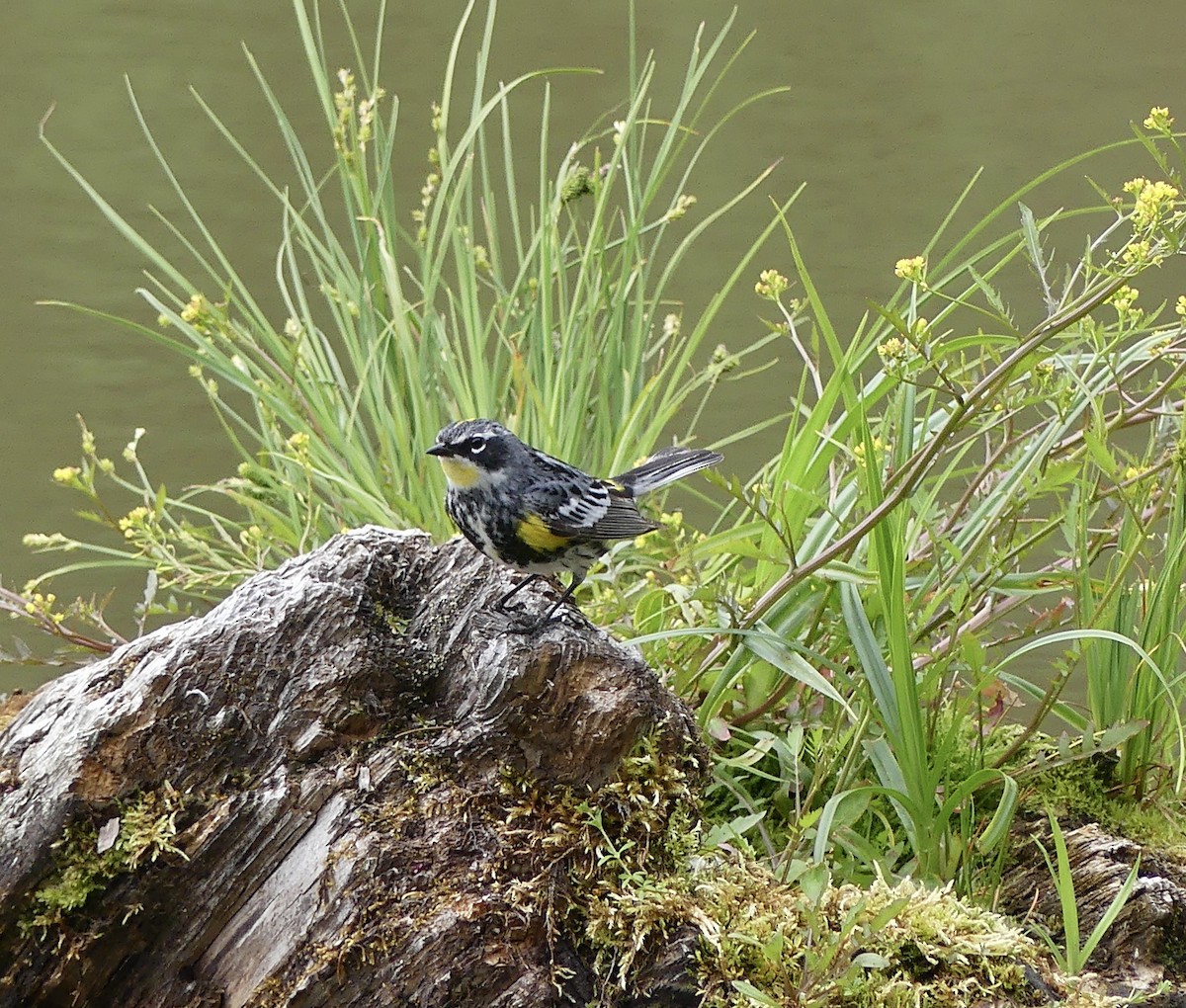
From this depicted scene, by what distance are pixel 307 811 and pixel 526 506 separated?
72 cm

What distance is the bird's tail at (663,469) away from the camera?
3.08 meters

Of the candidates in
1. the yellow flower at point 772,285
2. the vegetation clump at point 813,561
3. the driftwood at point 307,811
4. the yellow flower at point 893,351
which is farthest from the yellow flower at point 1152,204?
the driftwood at point 307,811

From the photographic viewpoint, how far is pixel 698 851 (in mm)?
2387

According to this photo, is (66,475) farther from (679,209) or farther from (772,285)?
(679,209)

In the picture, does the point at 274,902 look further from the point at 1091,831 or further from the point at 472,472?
the point at 1091,831

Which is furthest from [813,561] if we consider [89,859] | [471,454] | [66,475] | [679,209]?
[679,209]

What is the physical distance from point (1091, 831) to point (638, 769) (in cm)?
110

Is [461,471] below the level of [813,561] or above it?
above

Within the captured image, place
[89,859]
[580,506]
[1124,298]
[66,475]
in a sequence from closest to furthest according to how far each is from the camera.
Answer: [89,859]
[1124,298]
[580,506]
[66,475]

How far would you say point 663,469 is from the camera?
3.13m

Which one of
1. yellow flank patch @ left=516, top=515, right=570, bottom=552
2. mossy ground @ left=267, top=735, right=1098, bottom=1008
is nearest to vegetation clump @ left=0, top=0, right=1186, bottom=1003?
mossy ground @ left=267, top=735, right=1098, bottom=1008

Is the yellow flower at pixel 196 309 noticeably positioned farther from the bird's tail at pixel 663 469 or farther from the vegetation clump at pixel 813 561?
the bird's tail at pixel 663 469

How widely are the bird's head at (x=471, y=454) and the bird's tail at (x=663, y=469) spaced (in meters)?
0.42

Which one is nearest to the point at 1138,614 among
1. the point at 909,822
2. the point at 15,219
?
the point at 909,822
